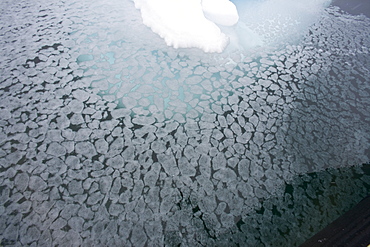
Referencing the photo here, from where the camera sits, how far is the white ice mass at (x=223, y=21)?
12.2ft

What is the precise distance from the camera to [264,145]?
2.48m

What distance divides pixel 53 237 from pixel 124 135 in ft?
3.63

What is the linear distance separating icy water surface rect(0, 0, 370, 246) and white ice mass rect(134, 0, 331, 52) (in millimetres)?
274

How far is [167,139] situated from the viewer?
2.43 metres

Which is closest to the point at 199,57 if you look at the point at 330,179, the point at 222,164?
the point at 222,164

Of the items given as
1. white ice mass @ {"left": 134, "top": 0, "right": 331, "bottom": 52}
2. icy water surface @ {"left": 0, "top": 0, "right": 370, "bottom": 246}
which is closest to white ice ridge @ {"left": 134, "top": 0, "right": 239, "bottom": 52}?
white ice mass @ {"left": 134, "top": 0, "right": 331, "bottom": 52}

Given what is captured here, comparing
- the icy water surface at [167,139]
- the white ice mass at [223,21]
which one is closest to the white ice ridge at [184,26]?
the white ice mass at [223,21]

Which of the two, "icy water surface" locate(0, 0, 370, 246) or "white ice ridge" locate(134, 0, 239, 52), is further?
"white ice ridge" locate(134, 0, 239, 52)

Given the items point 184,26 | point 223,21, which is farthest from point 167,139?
point 223,21

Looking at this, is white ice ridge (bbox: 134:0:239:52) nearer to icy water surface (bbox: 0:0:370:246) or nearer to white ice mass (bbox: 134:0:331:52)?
white ice mass (bbox: 134:0:331:52)

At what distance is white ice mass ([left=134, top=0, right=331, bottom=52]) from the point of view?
3711 mm

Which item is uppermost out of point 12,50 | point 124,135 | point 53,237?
point 12,50

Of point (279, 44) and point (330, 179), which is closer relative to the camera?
point (330, 179)

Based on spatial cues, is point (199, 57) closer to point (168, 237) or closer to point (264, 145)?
point (264, 145)
